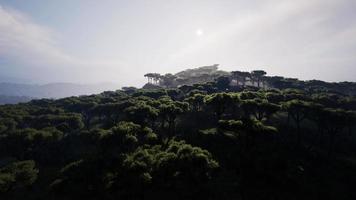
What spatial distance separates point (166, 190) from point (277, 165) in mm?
18679

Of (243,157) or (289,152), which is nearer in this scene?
(243,157)

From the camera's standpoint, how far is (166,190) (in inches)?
1682

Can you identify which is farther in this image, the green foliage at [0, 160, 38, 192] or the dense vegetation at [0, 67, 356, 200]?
the green foliage at [0, 160, 38, 192]

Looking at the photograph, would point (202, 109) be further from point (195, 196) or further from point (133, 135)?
point (195, 196)

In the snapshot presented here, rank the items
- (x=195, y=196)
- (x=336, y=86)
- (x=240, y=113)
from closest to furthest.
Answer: (x=195, y=196), (x=240, y=113), (x=336, y=86)

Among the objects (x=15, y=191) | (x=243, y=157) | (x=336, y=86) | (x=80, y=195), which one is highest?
(x=336, y=86)

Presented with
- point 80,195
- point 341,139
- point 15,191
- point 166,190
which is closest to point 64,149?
point 15,191

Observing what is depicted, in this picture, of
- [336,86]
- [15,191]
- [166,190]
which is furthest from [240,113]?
[336,86]

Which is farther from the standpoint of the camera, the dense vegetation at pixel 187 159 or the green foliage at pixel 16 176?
the green foliage at pixel 16 176

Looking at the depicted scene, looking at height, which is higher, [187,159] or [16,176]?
[187,159]

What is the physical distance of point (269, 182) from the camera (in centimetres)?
4059

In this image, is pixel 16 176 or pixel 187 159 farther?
pixel 16 176

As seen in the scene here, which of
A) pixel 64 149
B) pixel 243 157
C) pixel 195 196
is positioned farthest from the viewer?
pixel 64 149

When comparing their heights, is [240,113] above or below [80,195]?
above
